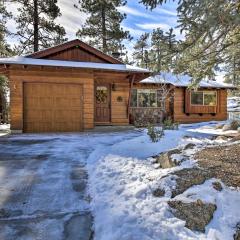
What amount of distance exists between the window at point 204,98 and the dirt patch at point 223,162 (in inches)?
587

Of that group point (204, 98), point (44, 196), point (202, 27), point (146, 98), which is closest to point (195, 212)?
point (44, 196)

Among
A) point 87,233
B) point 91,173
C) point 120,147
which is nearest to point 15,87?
point 120,147

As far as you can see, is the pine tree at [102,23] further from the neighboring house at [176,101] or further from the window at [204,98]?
the window at [204,98]

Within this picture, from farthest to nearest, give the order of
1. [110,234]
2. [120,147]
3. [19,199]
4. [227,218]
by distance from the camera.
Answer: [120,147] → [19,199] → [227,218] → [110,234]

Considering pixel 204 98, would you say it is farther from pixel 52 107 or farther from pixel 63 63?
pixel 52 107

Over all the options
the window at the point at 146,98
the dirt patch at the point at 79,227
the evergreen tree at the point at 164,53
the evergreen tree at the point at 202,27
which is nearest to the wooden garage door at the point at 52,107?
the evergreen tree at the point at 202,27

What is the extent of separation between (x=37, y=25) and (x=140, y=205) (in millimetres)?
22252

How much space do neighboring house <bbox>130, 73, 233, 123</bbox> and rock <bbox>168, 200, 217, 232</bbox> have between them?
15665 mm

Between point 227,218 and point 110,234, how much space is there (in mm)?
1358

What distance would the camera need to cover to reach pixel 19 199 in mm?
4328

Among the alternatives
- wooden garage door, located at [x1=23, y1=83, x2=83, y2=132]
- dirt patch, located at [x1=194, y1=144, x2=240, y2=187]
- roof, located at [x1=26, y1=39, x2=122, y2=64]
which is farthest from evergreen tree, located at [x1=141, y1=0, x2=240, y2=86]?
roof, located at [x1=26, y1=39, x2=122, y2=64]

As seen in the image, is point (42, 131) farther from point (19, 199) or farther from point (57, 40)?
point (57, 40)

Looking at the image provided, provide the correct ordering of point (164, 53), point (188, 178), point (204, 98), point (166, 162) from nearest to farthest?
point (188, 178) → point (166, 162) → point (164, 53) → point (204, 98)

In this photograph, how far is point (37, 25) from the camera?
23688 millimetres
